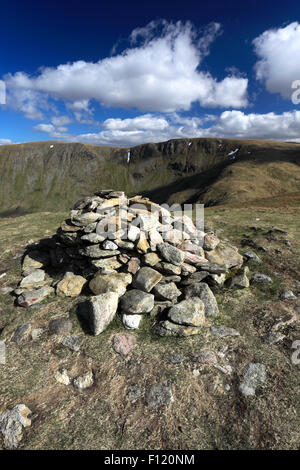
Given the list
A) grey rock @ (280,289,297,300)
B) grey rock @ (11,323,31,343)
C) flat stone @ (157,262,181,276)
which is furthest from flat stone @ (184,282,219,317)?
grey rock @ (11,323,31,343)

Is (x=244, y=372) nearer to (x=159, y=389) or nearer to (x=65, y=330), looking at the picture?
(x=159, y=389)

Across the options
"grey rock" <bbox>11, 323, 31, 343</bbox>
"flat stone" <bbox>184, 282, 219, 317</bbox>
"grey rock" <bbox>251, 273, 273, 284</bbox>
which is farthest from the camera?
"grey rock" <bbox>251, 273, 273, 284</bbox>

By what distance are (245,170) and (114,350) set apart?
188178 millimetres

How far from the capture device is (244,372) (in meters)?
7.26

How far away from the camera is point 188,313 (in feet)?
29.6

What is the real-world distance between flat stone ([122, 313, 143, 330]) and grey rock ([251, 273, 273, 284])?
613cm

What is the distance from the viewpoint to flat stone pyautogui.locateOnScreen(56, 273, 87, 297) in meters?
11.1

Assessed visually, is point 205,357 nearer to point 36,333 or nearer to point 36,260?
point 36,333

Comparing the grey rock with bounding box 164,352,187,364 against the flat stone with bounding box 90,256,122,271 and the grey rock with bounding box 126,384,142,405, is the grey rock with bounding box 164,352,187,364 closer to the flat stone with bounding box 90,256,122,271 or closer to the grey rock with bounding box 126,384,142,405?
the grey rock with bounding box 126,384,142,405

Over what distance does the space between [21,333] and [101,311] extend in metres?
3.16

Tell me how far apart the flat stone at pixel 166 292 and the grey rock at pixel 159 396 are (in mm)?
3467

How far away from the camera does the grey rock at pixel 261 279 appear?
38.8 feet

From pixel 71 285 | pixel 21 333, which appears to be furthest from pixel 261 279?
pixel 21 333

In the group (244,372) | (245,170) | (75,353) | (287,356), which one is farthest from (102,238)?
(245,170)
